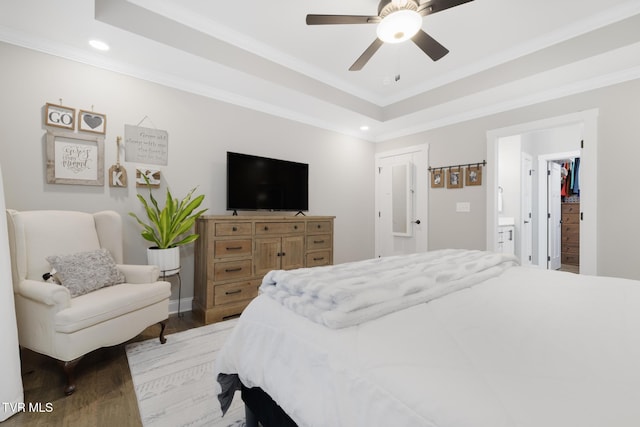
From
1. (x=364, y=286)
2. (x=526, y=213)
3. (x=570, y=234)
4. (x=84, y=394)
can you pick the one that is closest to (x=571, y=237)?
(x=570, y=234)

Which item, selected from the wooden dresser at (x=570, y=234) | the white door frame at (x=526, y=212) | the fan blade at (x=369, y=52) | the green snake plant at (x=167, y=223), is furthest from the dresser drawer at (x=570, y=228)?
the green snake plant at (x=167, y=223)

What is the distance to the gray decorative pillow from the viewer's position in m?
1.98

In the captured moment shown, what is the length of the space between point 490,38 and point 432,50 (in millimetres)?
1003

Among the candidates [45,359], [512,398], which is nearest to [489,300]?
[512,398]

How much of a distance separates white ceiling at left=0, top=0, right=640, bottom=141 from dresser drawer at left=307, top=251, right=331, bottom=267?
6.25 feet

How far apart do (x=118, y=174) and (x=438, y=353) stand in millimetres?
3030

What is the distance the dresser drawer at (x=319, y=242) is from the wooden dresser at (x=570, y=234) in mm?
5196

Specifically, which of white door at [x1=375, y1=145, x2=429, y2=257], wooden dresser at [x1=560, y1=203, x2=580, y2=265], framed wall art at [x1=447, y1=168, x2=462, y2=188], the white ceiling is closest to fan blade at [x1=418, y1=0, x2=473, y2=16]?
the white ceiling

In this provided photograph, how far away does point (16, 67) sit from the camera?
226 centimetres

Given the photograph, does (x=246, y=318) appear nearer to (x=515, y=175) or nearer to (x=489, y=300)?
(x=489, y=300)

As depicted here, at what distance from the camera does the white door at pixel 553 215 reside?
5199 millimetres

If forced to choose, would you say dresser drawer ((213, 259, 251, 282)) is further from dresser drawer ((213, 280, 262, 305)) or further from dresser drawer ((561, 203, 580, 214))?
dresser drawer ((561, 203, 580, 214))

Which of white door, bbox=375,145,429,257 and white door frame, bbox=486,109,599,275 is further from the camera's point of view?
white door, bbox=375,145,429,257

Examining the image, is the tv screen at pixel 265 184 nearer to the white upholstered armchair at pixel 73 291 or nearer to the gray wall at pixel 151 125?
the gray wall at pixel 151 125
